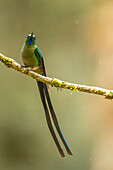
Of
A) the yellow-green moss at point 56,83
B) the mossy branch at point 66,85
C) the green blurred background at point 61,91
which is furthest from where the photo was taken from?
the green blurred background at point 61,91

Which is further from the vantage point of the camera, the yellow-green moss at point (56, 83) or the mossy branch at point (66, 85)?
the yellow-green moss at point (56, 83)

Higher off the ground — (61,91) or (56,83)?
(61,91)

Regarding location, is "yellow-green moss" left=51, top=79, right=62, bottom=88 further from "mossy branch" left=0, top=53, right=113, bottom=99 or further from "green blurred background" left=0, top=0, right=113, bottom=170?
"green blurred background" left=0, top=0, right=113, bottom=170

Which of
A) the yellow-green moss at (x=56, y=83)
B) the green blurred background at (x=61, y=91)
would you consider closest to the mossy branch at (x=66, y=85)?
the yellow-green moss at (x=56, y=83)

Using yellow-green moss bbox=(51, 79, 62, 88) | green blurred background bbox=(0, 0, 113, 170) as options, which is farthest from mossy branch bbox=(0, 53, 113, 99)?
green blurred background bbox=(0, 0, 113, 170)

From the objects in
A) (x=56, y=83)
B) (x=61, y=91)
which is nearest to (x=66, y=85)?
(x=56, y=83)

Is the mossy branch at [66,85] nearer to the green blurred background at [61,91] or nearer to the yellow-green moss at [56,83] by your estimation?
the yellow-green moss at [56,83]

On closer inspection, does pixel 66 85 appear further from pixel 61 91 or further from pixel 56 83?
pixel 61 91

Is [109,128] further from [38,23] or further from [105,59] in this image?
[38,23]
